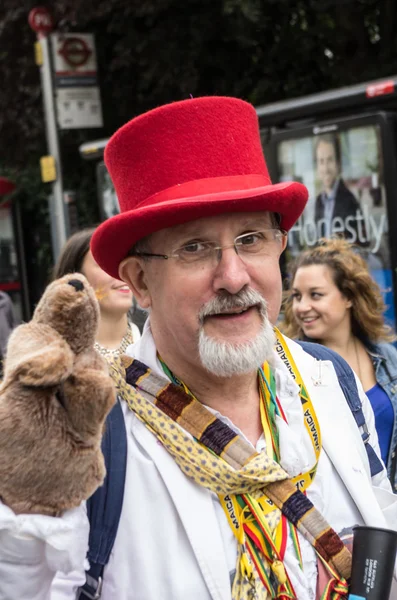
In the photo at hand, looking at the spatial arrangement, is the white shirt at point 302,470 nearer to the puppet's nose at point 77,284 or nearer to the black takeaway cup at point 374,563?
the black takeaway cup at point 374,563

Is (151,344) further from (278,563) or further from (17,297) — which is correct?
(17,297)

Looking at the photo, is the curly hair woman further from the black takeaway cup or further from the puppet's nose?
the puppet's nose

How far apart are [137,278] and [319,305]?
88.0 inches

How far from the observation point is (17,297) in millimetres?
13195

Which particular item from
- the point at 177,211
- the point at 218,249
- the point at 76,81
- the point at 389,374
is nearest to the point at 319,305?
the point at 389,374

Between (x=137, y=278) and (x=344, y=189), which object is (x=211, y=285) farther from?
(x=344, y=189)

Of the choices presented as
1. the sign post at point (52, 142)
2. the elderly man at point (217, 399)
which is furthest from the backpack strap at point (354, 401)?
the sign post at point (52, 142)

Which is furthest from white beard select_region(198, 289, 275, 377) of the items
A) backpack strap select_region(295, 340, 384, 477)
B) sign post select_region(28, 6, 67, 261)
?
sign post select_region(28, 6, 67, 261)

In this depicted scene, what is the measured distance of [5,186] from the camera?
1230 centimetres

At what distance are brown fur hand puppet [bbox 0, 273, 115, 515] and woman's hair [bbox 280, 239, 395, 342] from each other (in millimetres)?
2826

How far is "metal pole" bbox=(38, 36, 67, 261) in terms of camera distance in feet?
33.6

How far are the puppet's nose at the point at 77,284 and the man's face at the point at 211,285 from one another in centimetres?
41

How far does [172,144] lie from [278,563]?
965 mm

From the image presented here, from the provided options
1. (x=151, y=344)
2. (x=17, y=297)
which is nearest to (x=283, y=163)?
(x=151, y=344)
